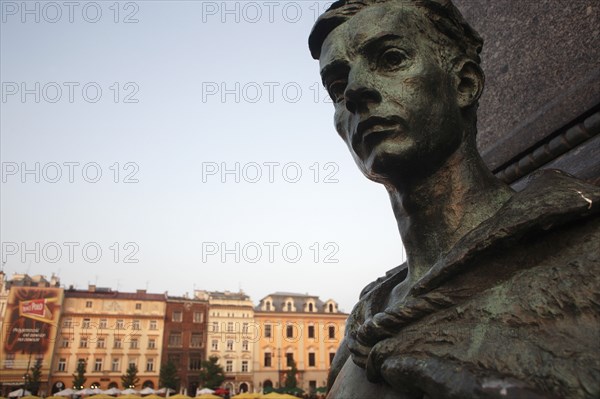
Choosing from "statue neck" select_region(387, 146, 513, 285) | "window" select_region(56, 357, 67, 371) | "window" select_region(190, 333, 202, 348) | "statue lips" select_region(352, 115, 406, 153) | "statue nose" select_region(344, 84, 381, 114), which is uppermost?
"window" select_region(190, 333, 202, 348)

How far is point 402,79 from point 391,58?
10cm

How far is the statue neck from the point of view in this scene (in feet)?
4.98

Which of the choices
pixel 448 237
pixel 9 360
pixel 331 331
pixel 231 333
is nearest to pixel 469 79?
pixel 448 237

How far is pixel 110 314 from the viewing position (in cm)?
4956

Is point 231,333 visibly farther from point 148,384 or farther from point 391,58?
point 391,58

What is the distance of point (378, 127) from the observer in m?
1.47

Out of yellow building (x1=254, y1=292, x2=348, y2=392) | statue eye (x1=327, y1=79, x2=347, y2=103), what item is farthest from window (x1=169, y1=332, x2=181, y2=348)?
statue eye (x1=327, y1=79, x2=347, y2=103)

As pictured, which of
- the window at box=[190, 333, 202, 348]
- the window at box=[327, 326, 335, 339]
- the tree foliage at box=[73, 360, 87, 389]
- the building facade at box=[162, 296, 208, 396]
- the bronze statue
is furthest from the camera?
the window at box=[327, 326, 335, 339]

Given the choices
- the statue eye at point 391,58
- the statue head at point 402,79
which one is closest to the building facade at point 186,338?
the statue head at point 402,79

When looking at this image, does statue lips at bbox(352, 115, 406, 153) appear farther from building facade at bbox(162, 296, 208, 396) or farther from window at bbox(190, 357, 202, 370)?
window at bbox(190, 357, 202, 370)

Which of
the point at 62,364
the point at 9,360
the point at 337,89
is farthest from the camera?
the point at 62,364

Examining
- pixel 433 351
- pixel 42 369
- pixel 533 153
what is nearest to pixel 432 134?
pixel 433 351

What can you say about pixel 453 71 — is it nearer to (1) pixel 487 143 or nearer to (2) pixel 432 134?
(2) pixel 432 134

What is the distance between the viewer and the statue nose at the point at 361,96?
1.48 metres
